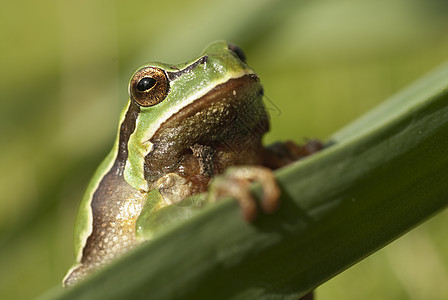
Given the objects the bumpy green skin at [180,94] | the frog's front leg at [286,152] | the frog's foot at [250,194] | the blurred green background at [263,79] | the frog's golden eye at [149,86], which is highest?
the blurred green background at [263,79]

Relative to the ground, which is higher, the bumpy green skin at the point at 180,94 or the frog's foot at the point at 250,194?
the bumpy green skin at the point at 180,94

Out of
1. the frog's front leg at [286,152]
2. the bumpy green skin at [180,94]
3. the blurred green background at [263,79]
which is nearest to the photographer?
the bumpy green skin at [180,94]

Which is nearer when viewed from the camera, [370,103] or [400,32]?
[400,32]

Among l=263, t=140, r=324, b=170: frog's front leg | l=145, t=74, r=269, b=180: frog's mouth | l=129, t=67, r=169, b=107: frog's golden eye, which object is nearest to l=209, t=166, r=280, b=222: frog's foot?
l=145, t=74, r=269, b=180: frog's mouth

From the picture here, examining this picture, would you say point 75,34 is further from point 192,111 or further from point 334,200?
point 334,200

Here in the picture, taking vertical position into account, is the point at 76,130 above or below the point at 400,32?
above

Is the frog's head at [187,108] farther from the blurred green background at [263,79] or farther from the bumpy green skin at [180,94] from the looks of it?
the blurred green background at [263,79]

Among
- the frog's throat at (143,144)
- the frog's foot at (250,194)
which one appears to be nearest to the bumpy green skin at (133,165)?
the frog's throat at (143,144)

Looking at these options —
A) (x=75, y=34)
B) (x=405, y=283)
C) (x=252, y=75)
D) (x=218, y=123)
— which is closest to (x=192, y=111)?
Answer: (x=218, y=123)
